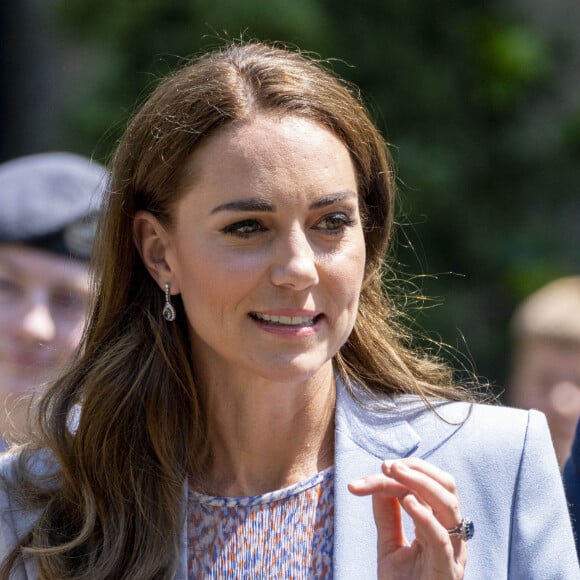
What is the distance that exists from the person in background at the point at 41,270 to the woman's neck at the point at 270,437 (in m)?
1.13

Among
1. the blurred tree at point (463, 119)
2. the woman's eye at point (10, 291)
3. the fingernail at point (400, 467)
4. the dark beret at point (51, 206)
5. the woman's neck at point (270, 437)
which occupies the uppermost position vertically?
the blurred tree at point (463, 119)

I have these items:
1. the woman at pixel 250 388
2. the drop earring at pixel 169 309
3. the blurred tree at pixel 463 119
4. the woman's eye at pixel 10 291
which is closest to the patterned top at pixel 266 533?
the woman at pixel 250 388

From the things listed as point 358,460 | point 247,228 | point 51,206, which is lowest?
point 358,460

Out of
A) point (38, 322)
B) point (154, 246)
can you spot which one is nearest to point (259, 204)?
point (154, 246)

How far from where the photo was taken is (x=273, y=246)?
8.93ft

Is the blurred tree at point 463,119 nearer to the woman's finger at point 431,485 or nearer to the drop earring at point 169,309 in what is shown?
the drop earring at point 169,309

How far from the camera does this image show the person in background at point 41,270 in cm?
412

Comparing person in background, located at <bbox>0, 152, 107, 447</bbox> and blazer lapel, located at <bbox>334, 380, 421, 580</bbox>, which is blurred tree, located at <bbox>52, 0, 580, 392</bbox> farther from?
blazer lapel, located at <bbox>334, 380, 421, 580</bbox>

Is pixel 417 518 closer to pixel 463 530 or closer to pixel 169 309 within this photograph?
pixel 463 530

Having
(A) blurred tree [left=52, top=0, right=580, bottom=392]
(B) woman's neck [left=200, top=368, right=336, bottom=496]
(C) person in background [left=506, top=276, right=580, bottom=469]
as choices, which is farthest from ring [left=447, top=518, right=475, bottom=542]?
(A) blurred tree [left=52, top=0, right=580, bottom=392]

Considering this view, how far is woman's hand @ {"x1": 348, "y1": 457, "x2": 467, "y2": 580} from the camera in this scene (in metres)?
2.37

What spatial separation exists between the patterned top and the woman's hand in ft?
1.11

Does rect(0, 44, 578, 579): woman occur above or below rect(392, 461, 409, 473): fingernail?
above

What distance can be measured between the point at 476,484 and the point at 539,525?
0.15 m
